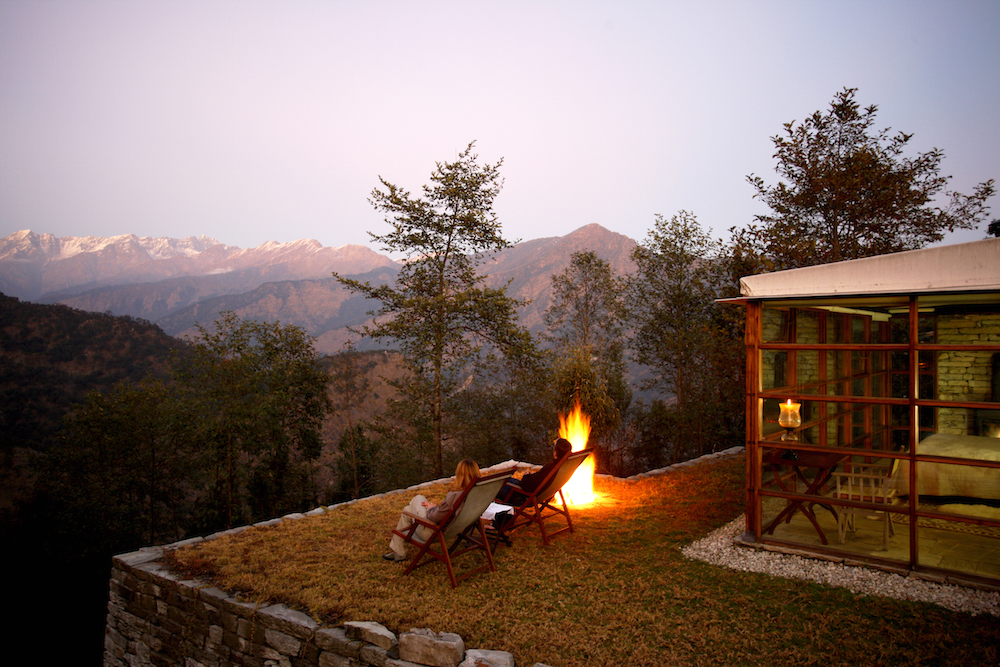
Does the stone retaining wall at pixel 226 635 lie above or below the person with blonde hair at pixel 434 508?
below

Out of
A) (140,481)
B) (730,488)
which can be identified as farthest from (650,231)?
(140,481)

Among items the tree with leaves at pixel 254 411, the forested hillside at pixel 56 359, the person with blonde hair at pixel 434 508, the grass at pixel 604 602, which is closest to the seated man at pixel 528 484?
the grass at pixel 604 602

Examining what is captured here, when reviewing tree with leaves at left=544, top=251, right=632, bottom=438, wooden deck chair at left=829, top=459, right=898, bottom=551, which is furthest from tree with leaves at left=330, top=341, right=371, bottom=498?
wooden deck chair at left=829, top=459, right=898, bottom=551

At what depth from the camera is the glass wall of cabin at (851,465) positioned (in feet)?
14.0

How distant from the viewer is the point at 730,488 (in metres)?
7.78

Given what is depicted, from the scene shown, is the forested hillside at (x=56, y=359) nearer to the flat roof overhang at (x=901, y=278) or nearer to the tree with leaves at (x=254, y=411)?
the tree with leaves at (x=254, y=411)

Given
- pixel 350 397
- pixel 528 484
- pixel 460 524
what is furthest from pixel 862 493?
pixel 350 397

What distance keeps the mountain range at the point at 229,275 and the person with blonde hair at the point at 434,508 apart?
30.6 feet

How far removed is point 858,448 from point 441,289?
33.1 feet

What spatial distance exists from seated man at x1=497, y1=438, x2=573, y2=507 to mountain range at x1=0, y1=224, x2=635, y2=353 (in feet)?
27.8

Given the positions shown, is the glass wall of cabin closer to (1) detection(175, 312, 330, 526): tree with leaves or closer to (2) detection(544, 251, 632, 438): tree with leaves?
(2) detection(544, 251, 632, 438): tree with leaves

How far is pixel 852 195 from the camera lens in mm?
12125

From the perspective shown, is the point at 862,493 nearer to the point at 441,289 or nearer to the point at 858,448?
the point at 858,448

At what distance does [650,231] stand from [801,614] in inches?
570
